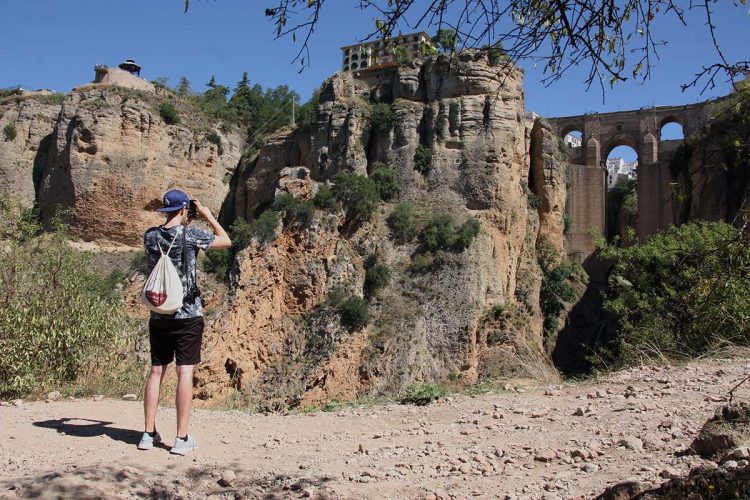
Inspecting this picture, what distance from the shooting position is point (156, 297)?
462 cm

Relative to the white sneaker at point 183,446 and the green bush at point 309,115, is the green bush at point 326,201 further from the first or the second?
the white sneaker at point 183,446

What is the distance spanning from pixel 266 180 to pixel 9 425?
2736 cm

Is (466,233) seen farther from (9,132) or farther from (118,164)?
(9,132)

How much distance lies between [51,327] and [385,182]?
20603 millimetres

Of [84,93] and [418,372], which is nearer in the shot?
[418,372]

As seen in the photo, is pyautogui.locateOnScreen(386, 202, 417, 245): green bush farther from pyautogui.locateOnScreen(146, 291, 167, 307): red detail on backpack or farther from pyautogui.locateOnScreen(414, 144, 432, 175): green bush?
pyautogui.locateOnScreen(146, 291, 167, 307): red detail on backpack

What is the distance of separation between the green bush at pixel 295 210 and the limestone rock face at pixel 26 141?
16.8m

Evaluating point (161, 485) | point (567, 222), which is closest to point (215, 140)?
point (567, 222)

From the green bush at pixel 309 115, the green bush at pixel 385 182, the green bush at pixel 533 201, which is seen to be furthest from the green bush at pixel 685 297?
the green bush at pixel 309 115

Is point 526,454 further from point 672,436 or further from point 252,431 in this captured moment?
point 252,431

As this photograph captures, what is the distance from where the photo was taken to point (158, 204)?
1350 inches

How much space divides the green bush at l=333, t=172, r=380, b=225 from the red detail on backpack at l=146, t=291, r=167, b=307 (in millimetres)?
21053

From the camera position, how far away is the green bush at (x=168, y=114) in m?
35.4

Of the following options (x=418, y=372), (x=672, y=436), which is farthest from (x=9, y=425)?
(x=418, y=372)
